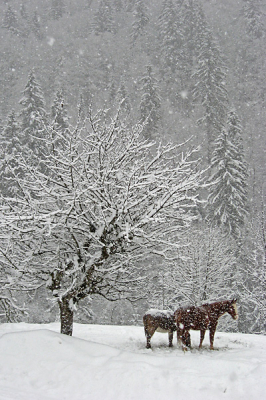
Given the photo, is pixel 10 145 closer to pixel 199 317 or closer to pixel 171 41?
pixel 199 317

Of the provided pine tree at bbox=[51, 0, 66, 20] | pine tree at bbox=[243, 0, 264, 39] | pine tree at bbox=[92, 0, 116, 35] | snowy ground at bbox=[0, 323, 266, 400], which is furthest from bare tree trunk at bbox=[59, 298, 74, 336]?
pine tree at bbox=[51, 0, 66, 20]

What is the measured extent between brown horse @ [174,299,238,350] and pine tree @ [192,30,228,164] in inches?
1324

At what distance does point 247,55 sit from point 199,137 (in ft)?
68.7

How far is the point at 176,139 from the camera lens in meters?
42.1

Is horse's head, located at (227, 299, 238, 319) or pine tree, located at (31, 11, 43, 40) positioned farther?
pine tree, located at (31, 11, 43, 40)

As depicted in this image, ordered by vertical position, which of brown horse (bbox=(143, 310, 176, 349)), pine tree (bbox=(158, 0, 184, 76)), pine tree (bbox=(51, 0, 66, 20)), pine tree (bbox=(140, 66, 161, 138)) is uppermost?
pine tree (bbox=(51, 0, 66, 20))

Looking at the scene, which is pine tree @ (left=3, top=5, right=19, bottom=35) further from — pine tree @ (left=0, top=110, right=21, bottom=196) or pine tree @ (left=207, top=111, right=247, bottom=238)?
pine tree @ (left=207, top=111, right=247, bottom=238)

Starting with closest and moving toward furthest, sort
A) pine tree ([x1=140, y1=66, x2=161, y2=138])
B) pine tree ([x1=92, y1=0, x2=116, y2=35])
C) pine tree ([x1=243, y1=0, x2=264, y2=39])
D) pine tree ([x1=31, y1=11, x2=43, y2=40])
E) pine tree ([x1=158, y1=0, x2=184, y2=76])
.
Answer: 1. pine tree ([x1=140, y1=66, x2=161, y2=138])
2. pine tree ([x1=158, y1=0, x2=184, y2=76])
3. pine tree ([x1=243, y1=0, x2=264, y2=39])
4. pine tree ([x1=92, y1=0, x2=116, y2=35])
5. pine tree ([x1=31, y1=11, x2=43, y2=40])

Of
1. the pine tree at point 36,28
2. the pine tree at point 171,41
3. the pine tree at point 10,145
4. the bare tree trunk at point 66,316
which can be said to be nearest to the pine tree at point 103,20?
the pine tree at point 36,28

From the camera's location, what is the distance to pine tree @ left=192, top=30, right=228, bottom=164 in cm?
4050

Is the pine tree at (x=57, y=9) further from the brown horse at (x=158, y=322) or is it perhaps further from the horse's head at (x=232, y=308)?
the horse's head at (x=232, y=308)

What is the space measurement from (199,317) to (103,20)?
64.0 m

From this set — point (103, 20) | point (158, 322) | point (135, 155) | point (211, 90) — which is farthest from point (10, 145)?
point (103, 20)

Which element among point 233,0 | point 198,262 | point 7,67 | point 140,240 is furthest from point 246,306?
point 233,0
